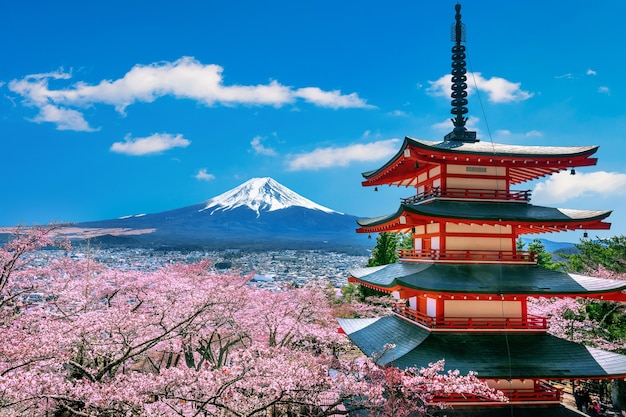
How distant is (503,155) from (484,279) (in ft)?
9.88

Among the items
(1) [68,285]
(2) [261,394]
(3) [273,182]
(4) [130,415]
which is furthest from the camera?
(3) [273,182]

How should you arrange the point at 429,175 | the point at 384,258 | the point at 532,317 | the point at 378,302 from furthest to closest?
the point at 384,258 < the point at 378,302 < the point at 429,175 < the point at 532,317

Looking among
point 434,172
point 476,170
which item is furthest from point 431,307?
point 476,170

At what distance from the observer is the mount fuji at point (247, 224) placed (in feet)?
211

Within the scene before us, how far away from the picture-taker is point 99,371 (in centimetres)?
861

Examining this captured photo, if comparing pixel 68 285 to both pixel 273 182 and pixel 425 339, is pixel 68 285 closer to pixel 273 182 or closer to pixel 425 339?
pixel 425 339

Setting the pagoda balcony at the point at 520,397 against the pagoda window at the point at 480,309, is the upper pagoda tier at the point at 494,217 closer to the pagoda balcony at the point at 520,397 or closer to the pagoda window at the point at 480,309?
the pagoda window at the point at 480,309

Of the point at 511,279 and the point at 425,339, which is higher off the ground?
the point at 511,279

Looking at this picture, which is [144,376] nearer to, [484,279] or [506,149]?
[484,279]

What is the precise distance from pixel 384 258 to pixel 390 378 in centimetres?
2204

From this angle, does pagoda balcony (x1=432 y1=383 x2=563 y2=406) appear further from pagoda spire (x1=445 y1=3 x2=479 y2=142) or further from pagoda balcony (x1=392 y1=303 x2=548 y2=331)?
pagoda spire (x1=445 y1=3 x2=479 y2=142)

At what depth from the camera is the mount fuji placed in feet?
211

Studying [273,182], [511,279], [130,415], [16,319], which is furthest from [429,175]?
[273,182]

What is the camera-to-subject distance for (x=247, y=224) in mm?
92938
